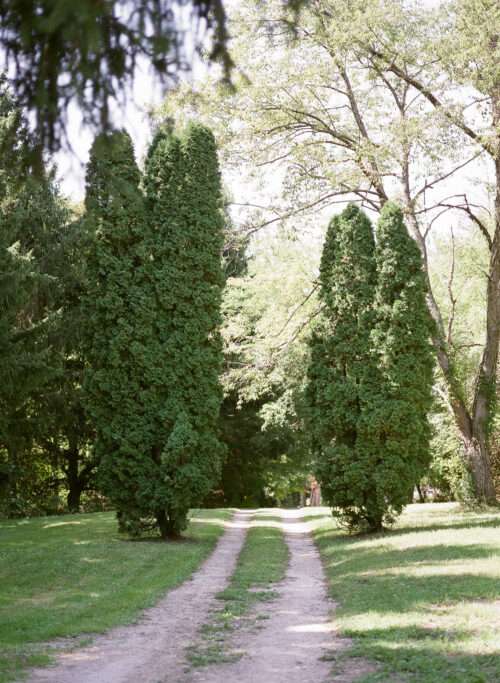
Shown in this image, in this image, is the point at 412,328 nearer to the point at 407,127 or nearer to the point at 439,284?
the point at 407,127

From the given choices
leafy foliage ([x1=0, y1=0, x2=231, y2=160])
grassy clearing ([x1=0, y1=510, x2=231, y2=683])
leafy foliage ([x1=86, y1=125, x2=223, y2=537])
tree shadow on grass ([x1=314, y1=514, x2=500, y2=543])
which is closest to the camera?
leafy foliage ([x1=0, y1=0, x2=231, y2=160])

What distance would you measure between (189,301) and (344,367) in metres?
3.90

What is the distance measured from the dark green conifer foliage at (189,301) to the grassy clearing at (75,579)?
65.2 inches

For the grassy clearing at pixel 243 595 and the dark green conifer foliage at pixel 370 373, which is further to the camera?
the dark green conifer foliage at pixel 370 373

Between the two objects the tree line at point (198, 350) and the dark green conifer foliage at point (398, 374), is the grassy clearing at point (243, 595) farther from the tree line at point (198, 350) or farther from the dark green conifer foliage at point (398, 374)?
the dark green conifer foliage at point (398, 374)

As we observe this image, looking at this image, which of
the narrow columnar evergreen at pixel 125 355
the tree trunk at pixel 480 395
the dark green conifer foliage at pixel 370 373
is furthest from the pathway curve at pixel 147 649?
the tree trunk at pixel 480 395

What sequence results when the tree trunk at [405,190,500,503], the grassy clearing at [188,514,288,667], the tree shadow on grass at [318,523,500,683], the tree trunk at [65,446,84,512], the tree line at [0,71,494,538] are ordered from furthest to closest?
the tree trunk at [65,446,84,512] < the tree trunk at [405,190,500,503] < the tree line at [0,71,494,538] < the grassy clearing at [188,514,288,667] < the tree shadow on grass at [318,523,500,683]

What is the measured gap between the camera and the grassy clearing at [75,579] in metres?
7.73

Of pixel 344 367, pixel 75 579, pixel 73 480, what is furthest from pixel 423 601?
pixel 73 480

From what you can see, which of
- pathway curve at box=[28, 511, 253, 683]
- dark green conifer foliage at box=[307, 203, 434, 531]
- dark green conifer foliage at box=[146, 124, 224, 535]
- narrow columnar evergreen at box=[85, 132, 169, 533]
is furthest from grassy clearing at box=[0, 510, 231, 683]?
dark green conifer foliage at box=[307, 203, 434, 531]

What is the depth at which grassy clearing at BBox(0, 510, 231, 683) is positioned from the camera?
7734 millimetres

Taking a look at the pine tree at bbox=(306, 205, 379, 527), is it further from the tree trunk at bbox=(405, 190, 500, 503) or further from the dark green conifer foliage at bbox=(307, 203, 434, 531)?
the tree trunk at bbox=(405, 190, 500, 503)

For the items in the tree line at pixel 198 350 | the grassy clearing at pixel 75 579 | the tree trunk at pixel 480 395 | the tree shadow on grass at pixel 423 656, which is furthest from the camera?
the tree trunk at pixel 480 395

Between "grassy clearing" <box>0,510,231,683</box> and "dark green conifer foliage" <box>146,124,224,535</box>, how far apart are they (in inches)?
65.2
